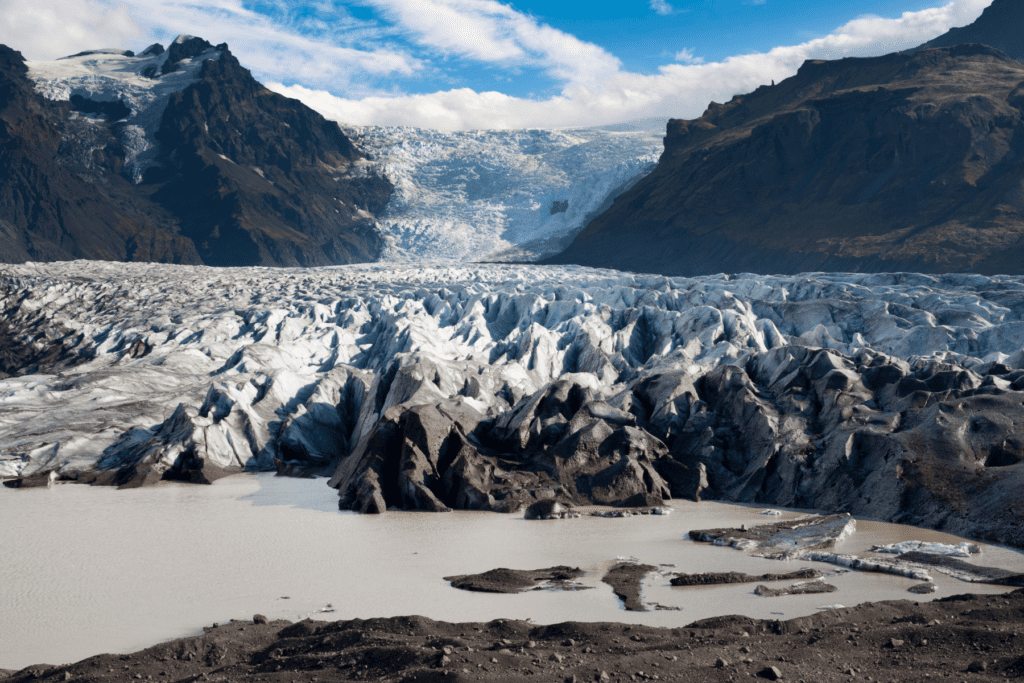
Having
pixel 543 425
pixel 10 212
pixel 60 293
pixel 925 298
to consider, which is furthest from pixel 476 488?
pixel 10 212

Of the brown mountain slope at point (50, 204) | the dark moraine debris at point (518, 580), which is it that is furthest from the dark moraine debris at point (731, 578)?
the brown mountain slope at point (50, 204)

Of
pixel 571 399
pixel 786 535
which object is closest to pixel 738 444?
pixel 571 399

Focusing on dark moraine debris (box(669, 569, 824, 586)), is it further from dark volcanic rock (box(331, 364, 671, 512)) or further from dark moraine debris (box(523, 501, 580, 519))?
dark volcanic rock (box(331, 364, 671, 512))

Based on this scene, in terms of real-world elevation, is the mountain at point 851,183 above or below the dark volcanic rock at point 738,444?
above

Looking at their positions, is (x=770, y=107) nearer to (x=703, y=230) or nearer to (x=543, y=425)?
(x=703, y=230)

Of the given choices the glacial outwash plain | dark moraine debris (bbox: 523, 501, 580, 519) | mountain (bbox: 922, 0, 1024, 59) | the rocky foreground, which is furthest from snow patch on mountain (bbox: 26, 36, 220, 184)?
the rocky foreground

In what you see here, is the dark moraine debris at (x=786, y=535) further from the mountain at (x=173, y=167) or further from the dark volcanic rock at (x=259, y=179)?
the dark volcanic rock at (x=259, y=179)
